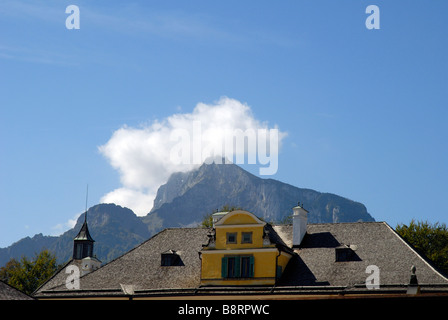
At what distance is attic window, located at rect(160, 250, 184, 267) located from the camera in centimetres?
5547

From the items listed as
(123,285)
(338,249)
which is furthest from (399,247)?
(123,285)

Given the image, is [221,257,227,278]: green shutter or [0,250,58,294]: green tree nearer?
[221,257,227,278]: green shutter

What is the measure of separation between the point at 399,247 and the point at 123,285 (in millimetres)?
20041

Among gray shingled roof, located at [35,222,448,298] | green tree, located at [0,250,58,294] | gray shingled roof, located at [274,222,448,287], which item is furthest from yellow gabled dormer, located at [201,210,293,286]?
green tree, located at [0,250,58,294]

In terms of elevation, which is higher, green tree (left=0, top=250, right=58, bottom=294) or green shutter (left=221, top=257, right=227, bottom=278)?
green tree (left=0, top=250, right=58, bottom=294)

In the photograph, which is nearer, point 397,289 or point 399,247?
point 397,289

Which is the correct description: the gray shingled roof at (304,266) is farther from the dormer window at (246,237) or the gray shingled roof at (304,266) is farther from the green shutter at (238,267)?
the green shutter at (238,267)

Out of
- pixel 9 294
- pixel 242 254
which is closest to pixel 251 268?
pixel 242 254

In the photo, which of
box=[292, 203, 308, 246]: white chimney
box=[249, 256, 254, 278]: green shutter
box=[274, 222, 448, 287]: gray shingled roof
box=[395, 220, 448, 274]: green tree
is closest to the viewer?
box=[274, 222, 448, 287]: gray shingled roof

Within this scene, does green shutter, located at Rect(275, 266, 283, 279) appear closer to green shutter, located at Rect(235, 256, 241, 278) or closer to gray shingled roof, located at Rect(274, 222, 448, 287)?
gray shingled roof, located at Rect(274, 222, 448, 287)

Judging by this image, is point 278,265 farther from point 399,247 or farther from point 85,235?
point 85,235

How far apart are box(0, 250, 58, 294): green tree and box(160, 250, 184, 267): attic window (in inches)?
1874

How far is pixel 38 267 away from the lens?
102 metres
